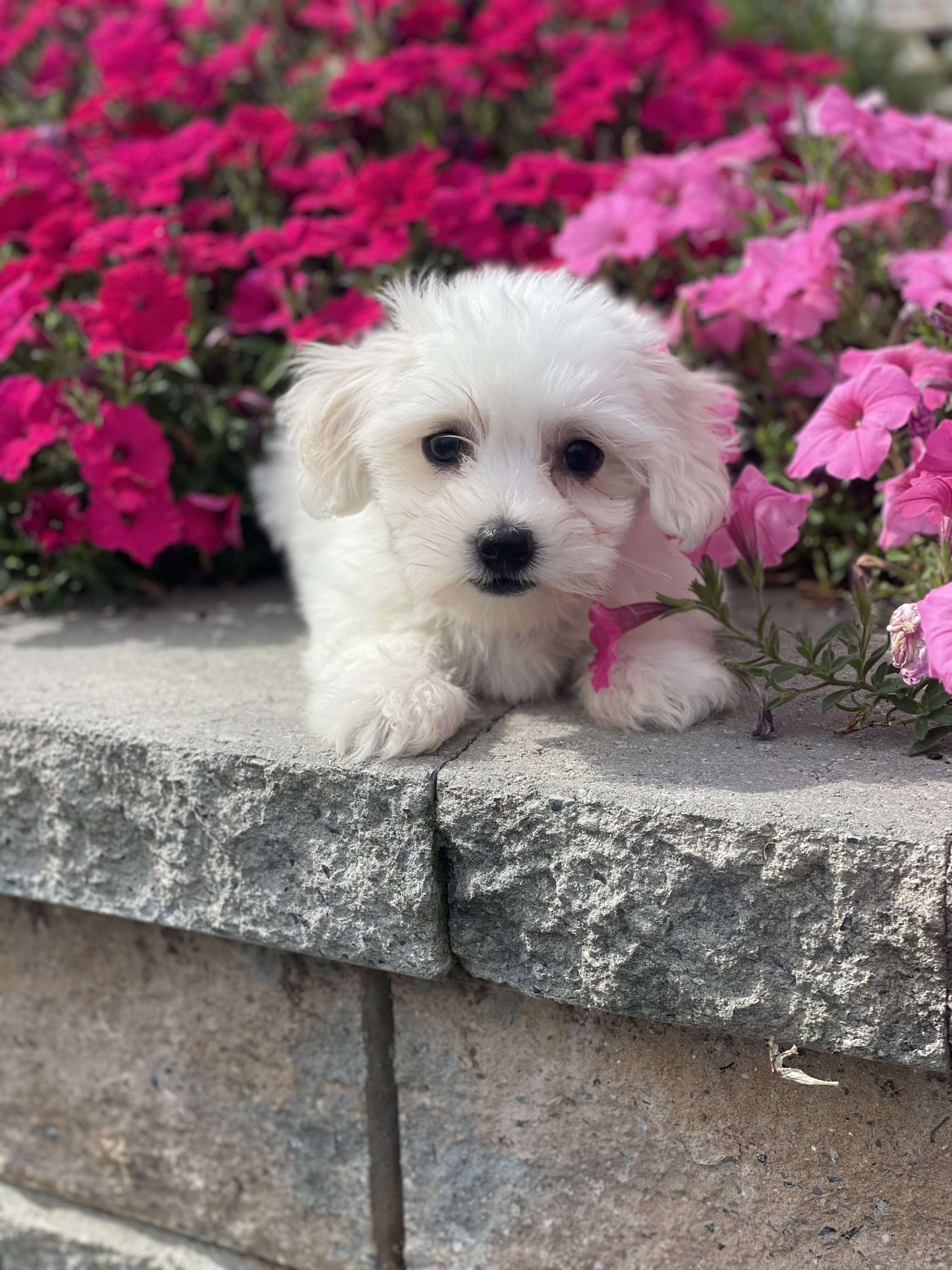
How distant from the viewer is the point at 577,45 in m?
4.08

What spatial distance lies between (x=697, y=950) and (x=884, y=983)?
259mm

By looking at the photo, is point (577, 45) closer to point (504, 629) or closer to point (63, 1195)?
point (504, 629)

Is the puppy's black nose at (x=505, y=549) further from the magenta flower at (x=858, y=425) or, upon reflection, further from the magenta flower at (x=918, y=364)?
the magenta flower at (x=918, y=364)

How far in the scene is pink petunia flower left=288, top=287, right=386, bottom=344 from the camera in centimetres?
281

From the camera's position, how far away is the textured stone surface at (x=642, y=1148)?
5.77 ft

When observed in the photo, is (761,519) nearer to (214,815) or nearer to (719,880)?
(719,880)

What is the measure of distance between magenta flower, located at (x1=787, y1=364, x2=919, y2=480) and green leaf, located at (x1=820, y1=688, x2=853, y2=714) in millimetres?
407

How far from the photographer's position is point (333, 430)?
2074mm

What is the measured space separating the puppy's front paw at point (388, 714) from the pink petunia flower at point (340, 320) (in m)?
1.13

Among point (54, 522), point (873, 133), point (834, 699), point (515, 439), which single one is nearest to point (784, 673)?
point (834, 699)

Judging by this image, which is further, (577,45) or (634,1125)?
(577,45)

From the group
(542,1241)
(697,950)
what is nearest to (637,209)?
(697,950)

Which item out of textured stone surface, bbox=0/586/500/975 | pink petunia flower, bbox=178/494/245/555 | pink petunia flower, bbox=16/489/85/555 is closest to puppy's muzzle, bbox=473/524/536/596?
textured stone surface, bbox=0/586/500/975

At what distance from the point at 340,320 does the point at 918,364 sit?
4.50 feet
